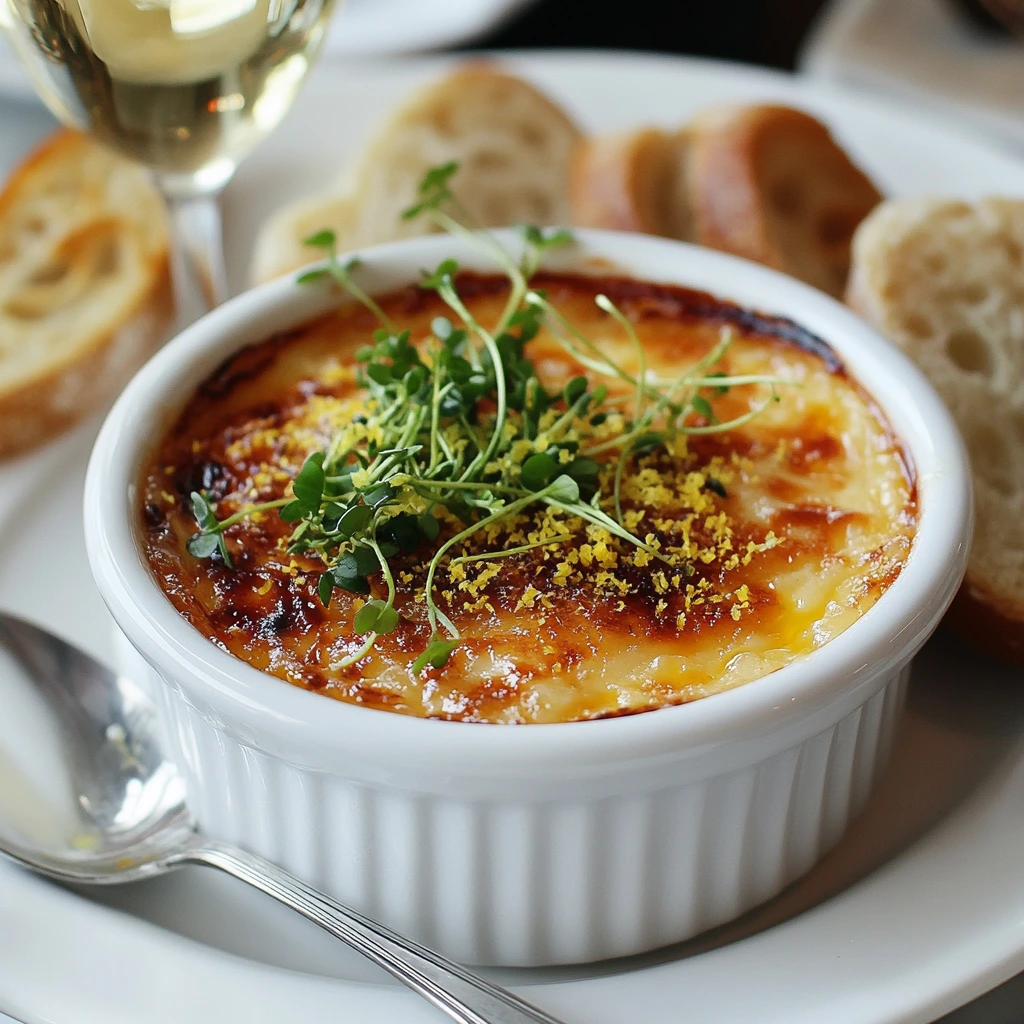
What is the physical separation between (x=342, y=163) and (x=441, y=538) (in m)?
1.56

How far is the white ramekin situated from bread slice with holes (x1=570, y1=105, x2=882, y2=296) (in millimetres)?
791

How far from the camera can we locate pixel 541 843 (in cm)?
127

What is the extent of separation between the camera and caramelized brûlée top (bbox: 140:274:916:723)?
1.31 meters

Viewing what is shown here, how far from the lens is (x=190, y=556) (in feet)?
4.76

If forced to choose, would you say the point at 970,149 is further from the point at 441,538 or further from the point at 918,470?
the point at 441,538

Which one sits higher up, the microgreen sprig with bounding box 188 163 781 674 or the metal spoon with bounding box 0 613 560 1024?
the microgreen sprig with bounding box 188 163 781 674

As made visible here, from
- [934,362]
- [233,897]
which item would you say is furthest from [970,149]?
[233,897]

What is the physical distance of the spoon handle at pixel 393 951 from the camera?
120cm

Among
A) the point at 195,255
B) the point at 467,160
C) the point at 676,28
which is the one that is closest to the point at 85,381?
the point at 195,255

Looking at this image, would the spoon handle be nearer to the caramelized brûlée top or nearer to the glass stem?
the caramelized brûlée top

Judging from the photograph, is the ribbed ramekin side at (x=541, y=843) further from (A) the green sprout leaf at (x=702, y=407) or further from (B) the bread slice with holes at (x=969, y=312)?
(B) the bread slice with holes at (x=969, y=312)

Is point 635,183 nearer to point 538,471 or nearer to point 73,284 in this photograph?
point 538,471

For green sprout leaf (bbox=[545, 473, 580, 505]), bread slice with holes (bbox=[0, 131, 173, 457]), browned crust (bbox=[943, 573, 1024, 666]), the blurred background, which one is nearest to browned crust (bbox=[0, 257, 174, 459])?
bread slice with holes (bbox=[0, 131, 173, 457])

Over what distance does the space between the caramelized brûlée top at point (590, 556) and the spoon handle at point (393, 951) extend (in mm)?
238
